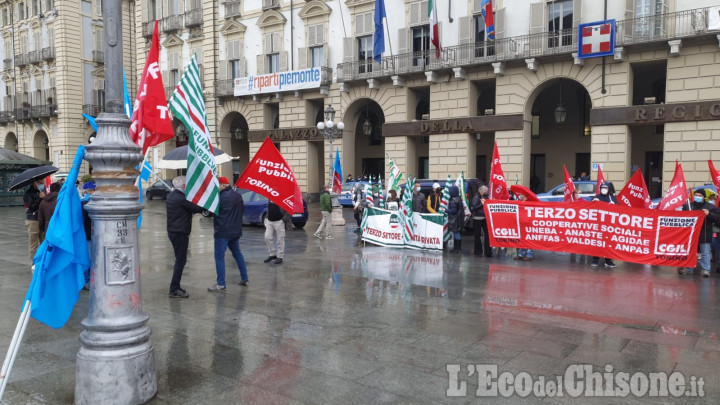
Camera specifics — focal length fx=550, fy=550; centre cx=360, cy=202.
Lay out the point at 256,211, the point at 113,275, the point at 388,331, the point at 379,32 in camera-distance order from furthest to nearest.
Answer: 1. the point at 379,32
2. the point at 256,211
3. the point at 388,331
4. the point at 113,275

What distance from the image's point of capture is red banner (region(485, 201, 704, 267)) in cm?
1040

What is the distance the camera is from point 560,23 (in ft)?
78.2

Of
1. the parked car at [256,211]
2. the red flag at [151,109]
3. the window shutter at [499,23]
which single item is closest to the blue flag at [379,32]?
the window shutter at [499,23]

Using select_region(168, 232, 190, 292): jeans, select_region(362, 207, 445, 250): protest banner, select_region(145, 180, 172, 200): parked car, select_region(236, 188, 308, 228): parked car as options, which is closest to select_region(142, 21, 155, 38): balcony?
select_region(145, 180, 172, 200): parked car

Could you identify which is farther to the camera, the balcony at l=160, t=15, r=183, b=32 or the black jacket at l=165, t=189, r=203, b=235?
the balcony at l=160, t=15, r=183, b=32

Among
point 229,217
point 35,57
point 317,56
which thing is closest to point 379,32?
point 317,56

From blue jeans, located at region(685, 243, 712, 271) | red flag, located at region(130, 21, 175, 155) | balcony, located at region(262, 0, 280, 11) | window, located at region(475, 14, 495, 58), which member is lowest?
blue jeans, located at region(685, 243, 712, 271)

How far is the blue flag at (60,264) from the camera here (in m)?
4.49

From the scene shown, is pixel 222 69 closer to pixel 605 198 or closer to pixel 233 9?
pixel 233 9

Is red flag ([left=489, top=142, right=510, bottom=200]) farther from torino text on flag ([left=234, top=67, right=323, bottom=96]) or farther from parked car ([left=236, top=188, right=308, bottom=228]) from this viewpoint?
torino text on flag ([left=234, top=67, right=323, bottom=96])

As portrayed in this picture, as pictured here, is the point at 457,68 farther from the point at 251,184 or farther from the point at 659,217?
the point at 251,184

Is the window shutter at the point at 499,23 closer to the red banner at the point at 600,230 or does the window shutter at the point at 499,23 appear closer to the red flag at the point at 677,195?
the red banner at the point at 600,230

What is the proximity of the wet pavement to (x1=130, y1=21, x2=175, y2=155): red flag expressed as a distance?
2.34 metres

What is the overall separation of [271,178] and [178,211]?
6.70 feet
